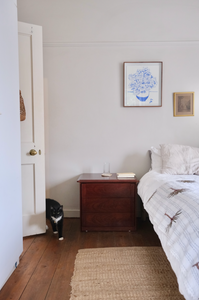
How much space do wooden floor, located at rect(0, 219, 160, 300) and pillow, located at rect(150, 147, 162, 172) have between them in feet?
2.31

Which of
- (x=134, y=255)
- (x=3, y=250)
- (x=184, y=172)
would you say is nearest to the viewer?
(x=3, y=250)

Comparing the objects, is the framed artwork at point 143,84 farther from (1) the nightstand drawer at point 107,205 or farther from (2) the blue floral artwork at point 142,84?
(1) the nightstand drawer at point 107,205

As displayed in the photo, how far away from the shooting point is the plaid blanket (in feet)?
3.59

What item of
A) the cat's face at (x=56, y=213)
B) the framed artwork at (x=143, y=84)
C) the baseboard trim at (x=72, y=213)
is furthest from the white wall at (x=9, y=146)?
the framed artwork at (x=143, y=84)

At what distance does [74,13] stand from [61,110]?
1240 mm

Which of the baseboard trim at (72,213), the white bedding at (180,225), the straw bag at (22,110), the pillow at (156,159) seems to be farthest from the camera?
the baseboard trim at (72,213)

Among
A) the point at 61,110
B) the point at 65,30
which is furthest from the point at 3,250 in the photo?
the point at 65,30

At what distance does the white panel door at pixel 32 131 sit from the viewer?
7.82 feet

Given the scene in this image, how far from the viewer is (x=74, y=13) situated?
2.92 metres

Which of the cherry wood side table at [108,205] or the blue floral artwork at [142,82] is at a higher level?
the blue floral artwork at [142,82]

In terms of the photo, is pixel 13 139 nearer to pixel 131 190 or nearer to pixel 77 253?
pixel 77 253

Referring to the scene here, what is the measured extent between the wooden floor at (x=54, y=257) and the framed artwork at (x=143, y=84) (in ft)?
5.04

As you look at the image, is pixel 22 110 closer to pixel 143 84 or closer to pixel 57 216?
pixel 57 216

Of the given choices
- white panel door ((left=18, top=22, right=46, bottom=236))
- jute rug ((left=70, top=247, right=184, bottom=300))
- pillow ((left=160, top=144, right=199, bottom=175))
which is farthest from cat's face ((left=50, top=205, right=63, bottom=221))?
pillow ((left=160, top=144, right=199, bottom=175))
